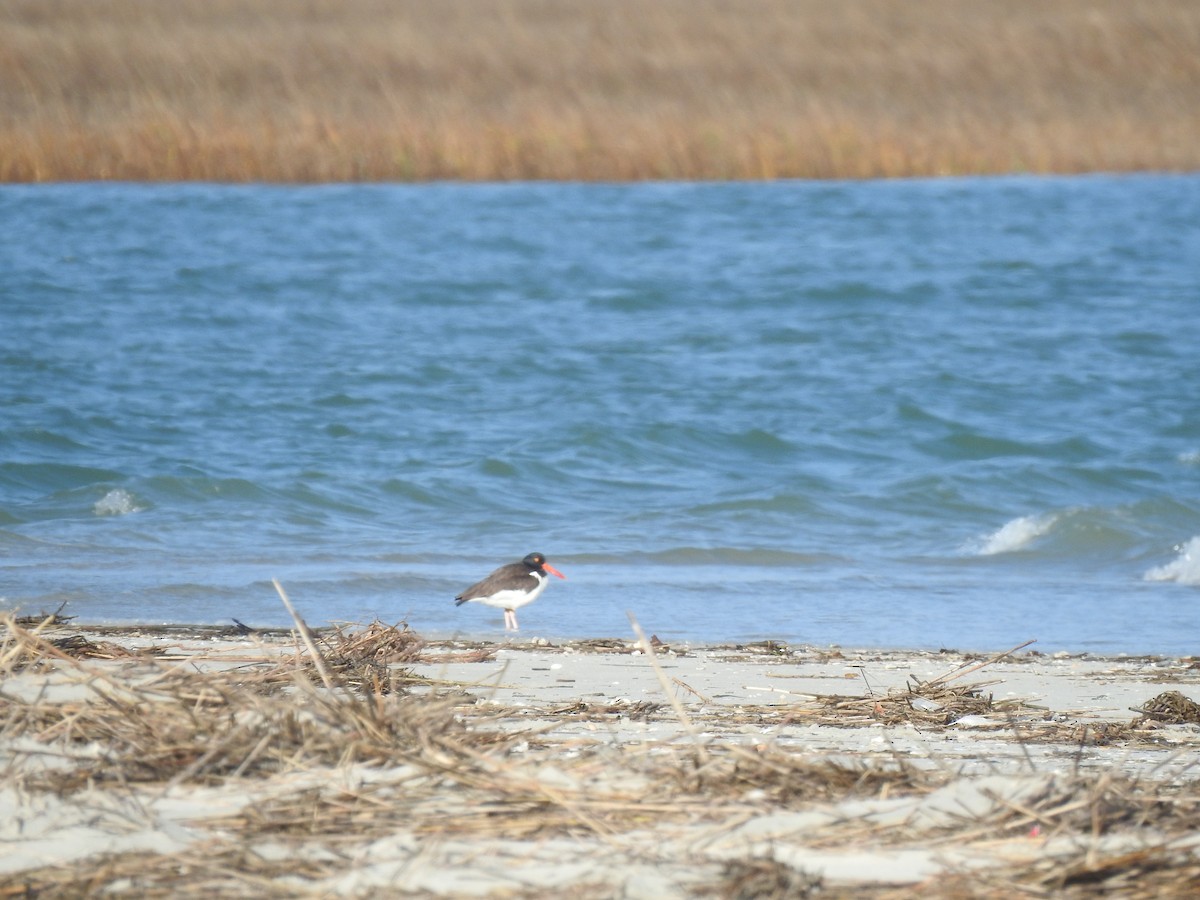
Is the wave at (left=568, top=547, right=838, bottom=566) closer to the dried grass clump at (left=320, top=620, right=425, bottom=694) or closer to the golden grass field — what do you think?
the dried grass clump at (left=320, top=620, right=425, bottom=694)

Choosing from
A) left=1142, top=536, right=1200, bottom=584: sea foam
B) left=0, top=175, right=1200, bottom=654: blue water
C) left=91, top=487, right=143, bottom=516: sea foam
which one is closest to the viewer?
left=0, top=175, right=1200, bottom=654: blue water

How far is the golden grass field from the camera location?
1717 centimetres

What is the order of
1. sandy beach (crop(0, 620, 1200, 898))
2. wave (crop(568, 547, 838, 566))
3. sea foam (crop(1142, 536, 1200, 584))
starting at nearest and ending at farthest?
1. sandy beach (crop(0, 620, 1200, 898))
2. sea foam (crop(1142, 536, 1200, 584))
3. wave (crop(568, 547, 838, 566))

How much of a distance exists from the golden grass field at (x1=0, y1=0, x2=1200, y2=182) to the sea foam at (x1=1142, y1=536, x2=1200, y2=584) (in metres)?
11.5

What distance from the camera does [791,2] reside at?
83.8ft

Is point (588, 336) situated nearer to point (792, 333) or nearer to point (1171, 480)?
point (792, 333)

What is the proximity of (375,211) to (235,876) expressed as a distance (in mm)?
14621

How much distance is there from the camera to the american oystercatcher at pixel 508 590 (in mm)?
6035

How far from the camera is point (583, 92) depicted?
63.5 ft

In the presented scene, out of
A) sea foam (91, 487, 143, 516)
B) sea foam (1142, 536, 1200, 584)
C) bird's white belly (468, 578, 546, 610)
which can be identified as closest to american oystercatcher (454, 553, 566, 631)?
bird's white belly (468, 578, 546, 610)

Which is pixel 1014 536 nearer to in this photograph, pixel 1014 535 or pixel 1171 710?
pixel 1014 535

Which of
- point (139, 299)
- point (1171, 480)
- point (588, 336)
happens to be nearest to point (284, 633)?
point (1171, 480)

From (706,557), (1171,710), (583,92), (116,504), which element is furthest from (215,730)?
(583,92)

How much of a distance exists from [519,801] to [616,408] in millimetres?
7876
